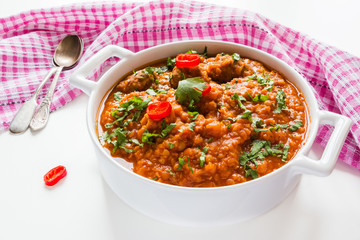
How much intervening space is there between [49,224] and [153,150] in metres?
0.80

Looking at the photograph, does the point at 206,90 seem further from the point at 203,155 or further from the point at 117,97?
the point at 117,97

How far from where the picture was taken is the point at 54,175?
273cm

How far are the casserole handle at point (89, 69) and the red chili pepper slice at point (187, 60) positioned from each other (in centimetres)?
43

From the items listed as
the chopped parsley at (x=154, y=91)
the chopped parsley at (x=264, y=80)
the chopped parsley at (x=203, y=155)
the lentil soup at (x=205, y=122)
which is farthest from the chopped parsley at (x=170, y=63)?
the chopped parsley at (x=203, y=155)

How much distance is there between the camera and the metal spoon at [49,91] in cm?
311

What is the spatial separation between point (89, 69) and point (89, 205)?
982mm

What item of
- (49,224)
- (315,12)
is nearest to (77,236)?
(49,224)

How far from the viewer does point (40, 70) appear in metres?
3.69

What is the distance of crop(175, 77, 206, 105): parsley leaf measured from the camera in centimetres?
262

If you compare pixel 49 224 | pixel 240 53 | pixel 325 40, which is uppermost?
pixel 240 53

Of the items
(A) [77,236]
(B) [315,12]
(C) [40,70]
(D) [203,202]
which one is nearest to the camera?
(D) [203,202]

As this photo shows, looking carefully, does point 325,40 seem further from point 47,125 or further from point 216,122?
point 47,125

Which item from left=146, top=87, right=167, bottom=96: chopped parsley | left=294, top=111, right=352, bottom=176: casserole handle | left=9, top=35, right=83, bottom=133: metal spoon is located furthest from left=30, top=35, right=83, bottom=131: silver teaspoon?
left=294, top=111, right=352, bottom=176: casserole handle

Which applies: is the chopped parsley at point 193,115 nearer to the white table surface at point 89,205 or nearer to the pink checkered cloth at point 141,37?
the white table surface at point 89,205
